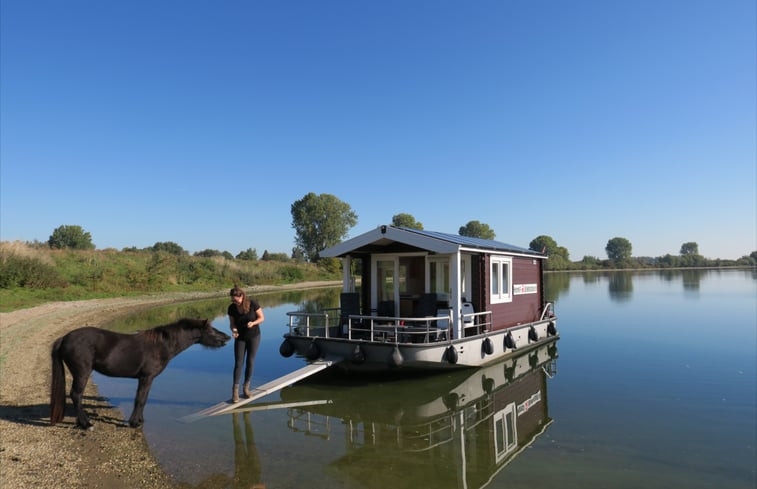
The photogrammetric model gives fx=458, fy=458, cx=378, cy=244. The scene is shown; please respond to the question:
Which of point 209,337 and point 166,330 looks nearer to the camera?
point 166,330

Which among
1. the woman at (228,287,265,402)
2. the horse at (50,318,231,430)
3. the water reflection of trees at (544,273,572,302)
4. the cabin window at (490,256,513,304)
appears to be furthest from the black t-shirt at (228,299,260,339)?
the water reflection of trees at (544,273,572,302)

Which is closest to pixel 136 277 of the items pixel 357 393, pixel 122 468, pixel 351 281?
pixel 351 281

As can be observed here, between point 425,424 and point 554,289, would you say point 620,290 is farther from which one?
point 425,424

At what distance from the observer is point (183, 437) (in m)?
6.72

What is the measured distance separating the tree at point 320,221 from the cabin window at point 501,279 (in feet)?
184

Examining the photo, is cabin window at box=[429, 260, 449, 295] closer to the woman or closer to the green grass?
the woman

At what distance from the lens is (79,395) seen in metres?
6.42

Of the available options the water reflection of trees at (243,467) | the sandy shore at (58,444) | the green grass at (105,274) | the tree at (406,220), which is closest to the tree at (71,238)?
the green grass at (105,274)

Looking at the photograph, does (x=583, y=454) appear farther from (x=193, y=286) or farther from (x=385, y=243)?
(x=193, y=286)

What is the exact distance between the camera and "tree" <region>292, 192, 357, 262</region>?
6938 centimetres

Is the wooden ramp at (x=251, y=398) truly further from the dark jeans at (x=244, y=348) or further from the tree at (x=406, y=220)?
the tree at (x=406, y=220)

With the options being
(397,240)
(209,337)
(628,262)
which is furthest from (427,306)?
(628,262)

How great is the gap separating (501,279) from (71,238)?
79.0m

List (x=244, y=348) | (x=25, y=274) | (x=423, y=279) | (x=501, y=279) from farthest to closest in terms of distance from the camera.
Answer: (x=25, y=274), (x=501, y=279), (x=423, y=279), (x=244, y=348)
